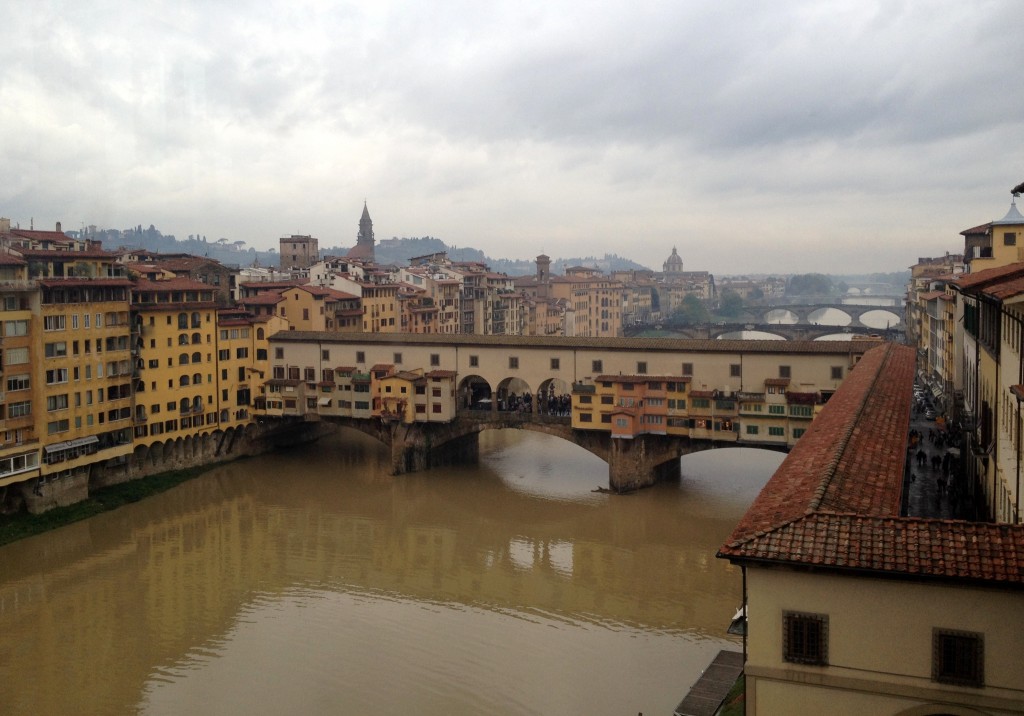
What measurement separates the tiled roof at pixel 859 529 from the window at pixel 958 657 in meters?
0.65

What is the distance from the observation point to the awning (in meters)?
29.7

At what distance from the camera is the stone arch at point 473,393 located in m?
38.7

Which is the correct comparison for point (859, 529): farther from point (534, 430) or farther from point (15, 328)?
point (15, 328)

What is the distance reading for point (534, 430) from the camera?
3600 cm

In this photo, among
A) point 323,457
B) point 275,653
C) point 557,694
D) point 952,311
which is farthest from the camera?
point 323,457

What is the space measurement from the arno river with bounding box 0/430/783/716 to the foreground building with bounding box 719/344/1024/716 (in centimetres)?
779

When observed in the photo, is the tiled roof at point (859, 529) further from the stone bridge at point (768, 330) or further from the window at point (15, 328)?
the stone bridge at point (768, 330)

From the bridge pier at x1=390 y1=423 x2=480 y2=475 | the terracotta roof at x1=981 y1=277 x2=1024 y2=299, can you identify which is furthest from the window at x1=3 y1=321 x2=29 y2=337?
the terracotta roof at x1=981 y1=277 x2=1024 y2=299

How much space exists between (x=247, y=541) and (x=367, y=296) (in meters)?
26.2

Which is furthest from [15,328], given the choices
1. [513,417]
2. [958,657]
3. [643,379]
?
[958,657]

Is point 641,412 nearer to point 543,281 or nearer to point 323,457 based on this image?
Result: point 323,457

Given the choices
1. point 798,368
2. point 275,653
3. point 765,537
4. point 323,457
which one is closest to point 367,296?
point 323,457

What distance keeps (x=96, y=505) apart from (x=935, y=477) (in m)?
25.1

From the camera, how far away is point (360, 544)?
93.2 feet
